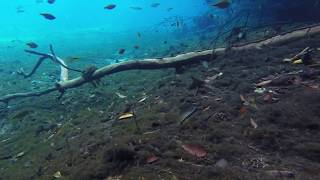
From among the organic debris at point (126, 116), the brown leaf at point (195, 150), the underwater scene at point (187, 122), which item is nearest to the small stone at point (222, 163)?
the underwater scene at point (187, 122)

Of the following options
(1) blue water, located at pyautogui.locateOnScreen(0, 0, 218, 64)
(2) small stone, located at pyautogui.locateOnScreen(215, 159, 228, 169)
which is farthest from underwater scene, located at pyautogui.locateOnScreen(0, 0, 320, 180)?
(1) blue water, located at pyautogui.locateOnScreen(0, 0, 218, 64)

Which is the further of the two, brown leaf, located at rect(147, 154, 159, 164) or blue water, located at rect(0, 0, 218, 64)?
blue water, located at rect(0, 0, 218, 64)

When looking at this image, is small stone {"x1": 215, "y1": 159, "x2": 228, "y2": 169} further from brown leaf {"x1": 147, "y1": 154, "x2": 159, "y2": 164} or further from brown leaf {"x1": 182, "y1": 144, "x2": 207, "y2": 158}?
brown leaf {"x1": 147, "y1": 154, "x2": 159, "y2": 164}

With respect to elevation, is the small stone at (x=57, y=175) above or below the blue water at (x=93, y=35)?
below

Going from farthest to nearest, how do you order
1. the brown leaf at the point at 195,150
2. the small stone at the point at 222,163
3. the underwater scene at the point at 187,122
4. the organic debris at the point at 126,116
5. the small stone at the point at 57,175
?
1. the organic debris at the point at 126,116
2. the small stone at the point at 57,175
3. the brown leaf at the point at 195,150
4. the underwater scene at the point at 187,122
5. the small stone at the point at 222,163

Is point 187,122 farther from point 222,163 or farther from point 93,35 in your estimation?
point 93,35

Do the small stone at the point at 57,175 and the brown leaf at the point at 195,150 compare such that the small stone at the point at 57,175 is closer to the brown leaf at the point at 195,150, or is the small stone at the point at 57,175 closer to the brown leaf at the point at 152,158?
the brown leaf at the point at 152,158

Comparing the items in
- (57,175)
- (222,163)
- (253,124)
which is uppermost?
(253,124)

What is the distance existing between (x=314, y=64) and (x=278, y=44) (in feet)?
9.34

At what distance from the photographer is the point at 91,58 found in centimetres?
2297

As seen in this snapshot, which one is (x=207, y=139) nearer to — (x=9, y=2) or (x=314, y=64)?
(x=314, y=64)

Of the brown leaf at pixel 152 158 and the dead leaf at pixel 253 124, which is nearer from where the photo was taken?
the brown leaf at pixel 152 158

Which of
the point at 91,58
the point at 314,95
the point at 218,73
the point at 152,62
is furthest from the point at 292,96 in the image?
the point at 91,58

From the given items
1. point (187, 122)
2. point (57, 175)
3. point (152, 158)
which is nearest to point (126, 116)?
point (187, 122)
